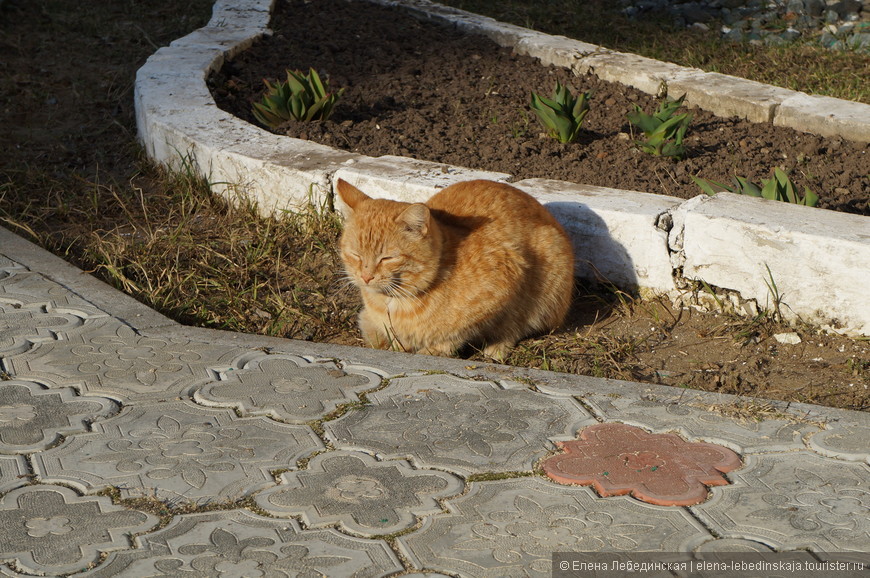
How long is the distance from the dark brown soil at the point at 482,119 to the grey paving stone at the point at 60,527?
9.41ft

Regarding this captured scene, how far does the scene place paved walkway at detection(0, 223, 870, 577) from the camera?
2420mm

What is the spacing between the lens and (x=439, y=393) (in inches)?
130

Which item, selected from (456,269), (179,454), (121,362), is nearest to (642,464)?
(456,269)

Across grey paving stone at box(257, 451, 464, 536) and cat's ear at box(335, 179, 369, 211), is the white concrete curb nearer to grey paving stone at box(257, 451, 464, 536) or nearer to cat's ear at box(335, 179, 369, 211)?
cat's ear at box(335, 179, 369, 211)

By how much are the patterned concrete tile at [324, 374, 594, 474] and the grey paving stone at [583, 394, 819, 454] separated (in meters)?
0.14

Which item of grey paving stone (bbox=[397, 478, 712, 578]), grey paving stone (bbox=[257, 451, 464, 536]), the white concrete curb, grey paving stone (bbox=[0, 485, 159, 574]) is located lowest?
grey paving stone (bbox=[0, 485, 159, 574])

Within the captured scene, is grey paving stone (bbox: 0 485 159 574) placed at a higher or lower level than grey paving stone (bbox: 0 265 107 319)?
higher

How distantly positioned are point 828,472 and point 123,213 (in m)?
3.84

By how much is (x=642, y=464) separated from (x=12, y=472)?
1879 mm

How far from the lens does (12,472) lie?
9.04ft

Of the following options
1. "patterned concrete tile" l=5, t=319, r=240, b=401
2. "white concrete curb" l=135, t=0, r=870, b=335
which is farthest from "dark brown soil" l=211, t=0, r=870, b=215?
"patterned concrete tile" l=5, t=319, r=240, b=401

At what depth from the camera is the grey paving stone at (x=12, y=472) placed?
269 centimetres

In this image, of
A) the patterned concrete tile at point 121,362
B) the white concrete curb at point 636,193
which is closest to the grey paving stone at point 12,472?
the patterned concrete tile at point 121,362

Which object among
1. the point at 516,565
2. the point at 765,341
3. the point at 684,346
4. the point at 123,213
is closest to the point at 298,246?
→ the point at 123,213
